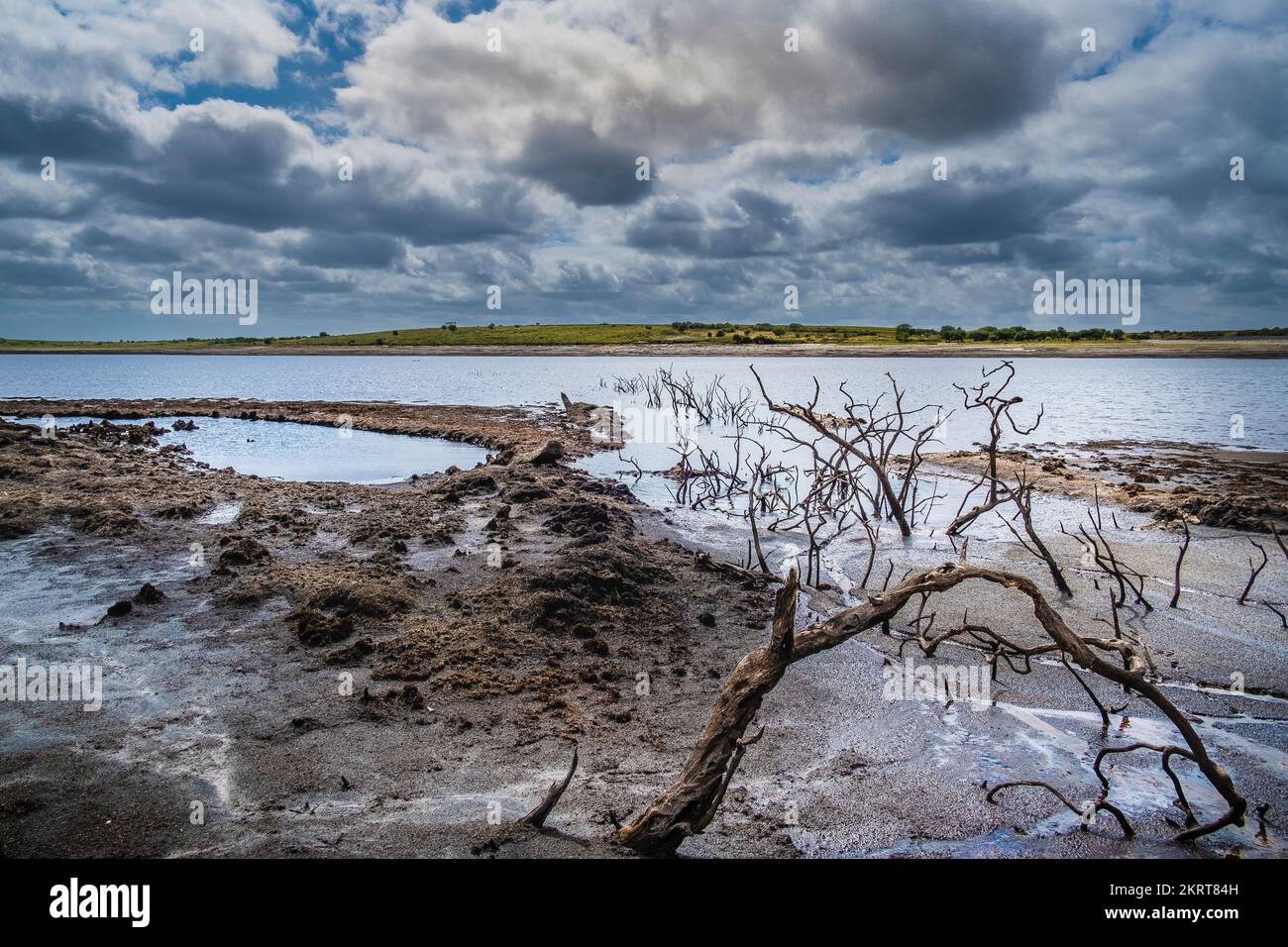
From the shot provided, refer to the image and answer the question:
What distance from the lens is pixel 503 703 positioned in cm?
698

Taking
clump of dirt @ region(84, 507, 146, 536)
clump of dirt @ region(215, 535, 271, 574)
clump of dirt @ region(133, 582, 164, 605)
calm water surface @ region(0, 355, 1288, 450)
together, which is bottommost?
clump of dirt @ region(133, 582, 164, 605)

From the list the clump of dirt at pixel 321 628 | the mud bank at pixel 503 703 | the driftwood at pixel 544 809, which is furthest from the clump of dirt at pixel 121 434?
the driftwood at pixel 544 809

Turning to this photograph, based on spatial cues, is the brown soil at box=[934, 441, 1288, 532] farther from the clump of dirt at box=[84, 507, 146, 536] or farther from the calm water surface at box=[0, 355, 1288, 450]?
the clump of dirt at box=[84, 507, 146, 536]

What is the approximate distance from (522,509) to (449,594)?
5.10 meters

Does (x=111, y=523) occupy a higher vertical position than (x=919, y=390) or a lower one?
lower

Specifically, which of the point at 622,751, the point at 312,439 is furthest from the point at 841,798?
the point at 312,439

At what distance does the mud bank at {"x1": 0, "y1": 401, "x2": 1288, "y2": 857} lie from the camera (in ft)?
16.5

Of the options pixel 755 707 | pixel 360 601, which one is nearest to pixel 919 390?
pixel 360 601

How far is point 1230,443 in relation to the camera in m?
27.1

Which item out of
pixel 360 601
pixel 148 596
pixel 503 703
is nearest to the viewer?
pixel 503 703

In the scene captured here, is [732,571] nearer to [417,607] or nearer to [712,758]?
[417,607]

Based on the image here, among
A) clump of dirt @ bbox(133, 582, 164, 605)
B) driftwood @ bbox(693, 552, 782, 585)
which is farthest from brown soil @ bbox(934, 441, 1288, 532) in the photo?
clump of dirt @ bbox(133, 582, 164, 605)
